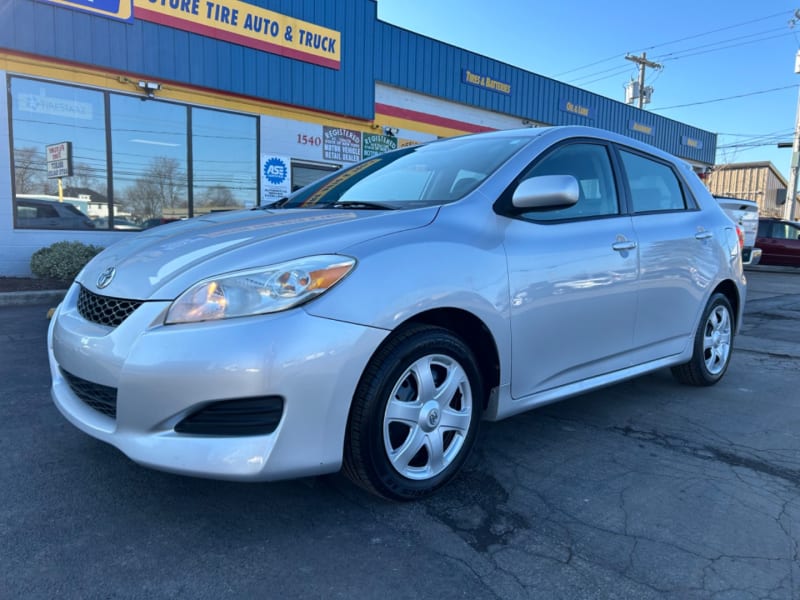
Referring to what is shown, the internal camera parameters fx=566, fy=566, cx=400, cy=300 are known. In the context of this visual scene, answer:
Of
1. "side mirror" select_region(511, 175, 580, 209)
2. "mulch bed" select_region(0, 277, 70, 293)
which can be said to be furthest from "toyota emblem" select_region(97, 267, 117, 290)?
"mulch bed" select_region(0, 277, 70, 293)

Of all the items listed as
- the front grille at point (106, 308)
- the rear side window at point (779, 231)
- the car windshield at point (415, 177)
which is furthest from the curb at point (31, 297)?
the rear side window at point (779, 231)

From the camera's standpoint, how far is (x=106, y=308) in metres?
2.24

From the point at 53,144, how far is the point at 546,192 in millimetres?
9015

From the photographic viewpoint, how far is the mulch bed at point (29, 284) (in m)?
7.81

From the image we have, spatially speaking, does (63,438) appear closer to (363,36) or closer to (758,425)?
(758,425)

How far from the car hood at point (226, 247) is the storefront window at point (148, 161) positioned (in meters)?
7.98

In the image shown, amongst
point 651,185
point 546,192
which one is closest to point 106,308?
point 546,192

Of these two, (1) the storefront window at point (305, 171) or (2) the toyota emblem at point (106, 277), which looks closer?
(2) the toyota emblem at point (106, 277)

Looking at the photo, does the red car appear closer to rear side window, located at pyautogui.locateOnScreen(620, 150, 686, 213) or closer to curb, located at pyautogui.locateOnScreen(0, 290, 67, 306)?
rear side window, located at pyautogui.locateOnScreen(620, 150, 686, 213)

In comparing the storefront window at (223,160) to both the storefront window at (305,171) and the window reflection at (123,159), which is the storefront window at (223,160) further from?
the storefront window at (305,171)

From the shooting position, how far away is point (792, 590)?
1.85 metres

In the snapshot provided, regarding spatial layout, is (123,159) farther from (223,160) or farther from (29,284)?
(29,284)

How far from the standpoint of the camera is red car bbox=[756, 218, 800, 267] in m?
17.7

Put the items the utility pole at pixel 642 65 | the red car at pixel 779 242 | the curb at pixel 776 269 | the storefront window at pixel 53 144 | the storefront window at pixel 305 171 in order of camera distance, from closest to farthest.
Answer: the storefront window at pixel 53 144 → the storefront window at pixel 305 171 → the curb at pixel 776 269 → the red car at pixel 779 242 → the utility pole at pixel 642 65
